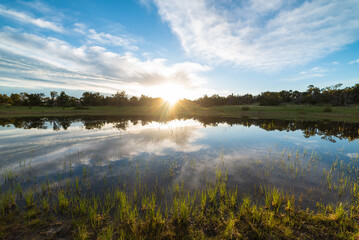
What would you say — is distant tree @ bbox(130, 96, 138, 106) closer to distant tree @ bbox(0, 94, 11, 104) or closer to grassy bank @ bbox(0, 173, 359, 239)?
distant tree @ bbox(0, 94, 11, 104)

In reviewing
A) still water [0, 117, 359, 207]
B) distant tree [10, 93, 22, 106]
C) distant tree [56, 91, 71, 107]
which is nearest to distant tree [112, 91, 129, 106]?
distant tree [56, 91, 71, 107]

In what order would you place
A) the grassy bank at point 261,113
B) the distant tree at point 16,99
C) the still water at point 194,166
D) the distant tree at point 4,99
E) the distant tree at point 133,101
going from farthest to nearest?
the distant tree at point 133,101
the distant tree at point 16,99
the distant tree at point 4,99
the grassy bank at point 261,113
the still water at point 194,166

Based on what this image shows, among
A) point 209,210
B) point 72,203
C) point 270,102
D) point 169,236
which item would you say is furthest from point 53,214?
point 270,102

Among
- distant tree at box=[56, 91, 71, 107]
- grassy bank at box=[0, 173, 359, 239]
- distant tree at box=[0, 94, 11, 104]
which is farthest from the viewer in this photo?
distant tree at box=[56, 91, 71, 107]

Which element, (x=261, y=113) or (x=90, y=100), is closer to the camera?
(x=261, y=113)

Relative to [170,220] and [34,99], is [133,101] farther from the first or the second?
[170,220]

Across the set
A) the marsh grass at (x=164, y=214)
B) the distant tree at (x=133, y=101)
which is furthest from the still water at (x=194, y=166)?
the distant tree at (x=133, y=101)

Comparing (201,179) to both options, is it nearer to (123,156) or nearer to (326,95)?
(123,156)

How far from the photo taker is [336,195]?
820 centimetres

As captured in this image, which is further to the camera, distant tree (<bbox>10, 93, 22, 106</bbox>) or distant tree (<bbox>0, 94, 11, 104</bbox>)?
distant tree (<bbox>10, 93, 22, 106</bbox>)

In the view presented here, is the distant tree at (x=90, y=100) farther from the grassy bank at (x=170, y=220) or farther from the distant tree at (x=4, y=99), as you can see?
the grassy bank at (x=170, y=220)

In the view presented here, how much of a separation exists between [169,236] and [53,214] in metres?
5.30

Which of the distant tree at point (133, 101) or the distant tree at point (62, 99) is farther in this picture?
the distant tree at point (133, 101)

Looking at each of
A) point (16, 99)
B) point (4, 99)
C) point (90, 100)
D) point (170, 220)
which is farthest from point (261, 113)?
point (4, 99)
